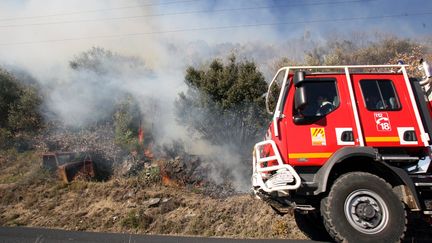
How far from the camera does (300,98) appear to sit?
6.07m

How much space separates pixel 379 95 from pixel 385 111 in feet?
1.00

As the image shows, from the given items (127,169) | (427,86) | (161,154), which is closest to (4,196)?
(127,169)

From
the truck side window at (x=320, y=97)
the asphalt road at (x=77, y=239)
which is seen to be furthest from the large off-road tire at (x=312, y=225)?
the truck side window at (x=320, y=97)

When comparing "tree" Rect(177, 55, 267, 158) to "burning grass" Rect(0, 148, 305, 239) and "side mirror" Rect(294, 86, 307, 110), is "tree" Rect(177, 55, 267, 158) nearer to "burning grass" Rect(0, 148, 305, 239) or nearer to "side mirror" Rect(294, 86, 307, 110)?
"burning grass" Rect(0, 148, 305, 239)

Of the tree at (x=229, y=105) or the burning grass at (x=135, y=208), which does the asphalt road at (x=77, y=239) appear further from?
the tree at (x=229, y=105)

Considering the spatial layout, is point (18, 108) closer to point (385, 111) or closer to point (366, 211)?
point (385, 111)

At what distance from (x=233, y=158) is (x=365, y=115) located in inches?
329

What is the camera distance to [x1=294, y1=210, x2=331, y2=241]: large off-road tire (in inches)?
303

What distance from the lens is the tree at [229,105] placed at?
14.4 metres

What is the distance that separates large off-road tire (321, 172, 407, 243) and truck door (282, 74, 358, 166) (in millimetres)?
530

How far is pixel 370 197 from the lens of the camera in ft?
18.9

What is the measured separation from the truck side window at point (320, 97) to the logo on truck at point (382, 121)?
2.08 ft

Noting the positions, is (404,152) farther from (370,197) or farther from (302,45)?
(302,45)

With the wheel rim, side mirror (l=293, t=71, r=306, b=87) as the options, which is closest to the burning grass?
the wheel rim
